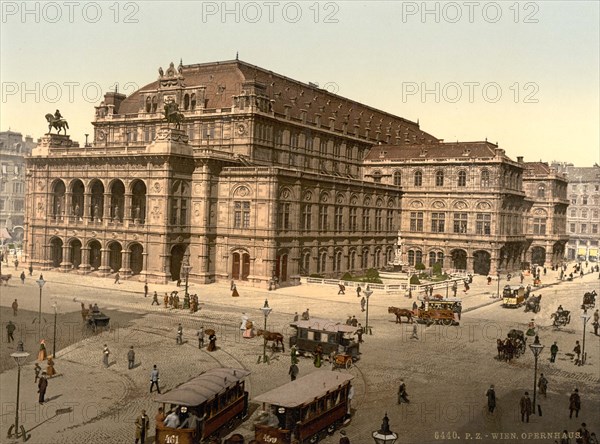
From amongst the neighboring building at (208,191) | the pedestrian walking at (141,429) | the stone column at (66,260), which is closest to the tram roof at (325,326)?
the pedestrian walking at (141,429)

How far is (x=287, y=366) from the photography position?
32156 mm

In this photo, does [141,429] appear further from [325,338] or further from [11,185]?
[11,185]

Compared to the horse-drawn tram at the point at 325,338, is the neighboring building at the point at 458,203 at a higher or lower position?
higher

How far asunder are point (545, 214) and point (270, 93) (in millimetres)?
51632

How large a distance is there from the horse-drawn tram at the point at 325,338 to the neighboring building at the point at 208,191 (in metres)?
27.9

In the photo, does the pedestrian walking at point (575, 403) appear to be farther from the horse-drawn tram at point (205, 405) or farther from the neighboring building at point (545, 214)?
the neighboring building at point (545, 214)

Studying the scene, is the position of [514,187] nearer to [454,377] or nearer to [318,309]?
[318,309]

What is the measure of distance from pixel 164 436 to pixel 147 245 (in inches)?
1738

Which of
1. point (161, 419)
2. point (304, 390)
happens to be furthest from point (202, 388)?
point (304, 390)

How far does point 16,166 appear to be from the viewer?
11425 cm

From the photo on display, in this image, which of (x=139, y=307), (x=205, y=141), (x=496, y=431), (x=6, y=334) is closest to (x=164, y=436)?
(x=496, y=431)

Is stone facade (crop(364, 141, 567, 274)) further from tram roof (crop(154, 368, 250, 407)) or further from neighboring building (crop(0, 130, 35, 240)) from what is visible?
tram roof (crop(154, 368, 250, 407))

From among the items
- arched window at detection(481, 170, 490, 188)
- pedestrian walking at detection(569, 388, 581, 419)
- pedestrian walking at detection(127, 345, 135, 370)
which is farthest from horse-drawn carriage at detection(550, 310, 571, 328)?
arched window at detection(481, 170, 490, 188)

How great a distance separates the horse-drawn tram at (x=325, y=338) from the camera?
33312mm
